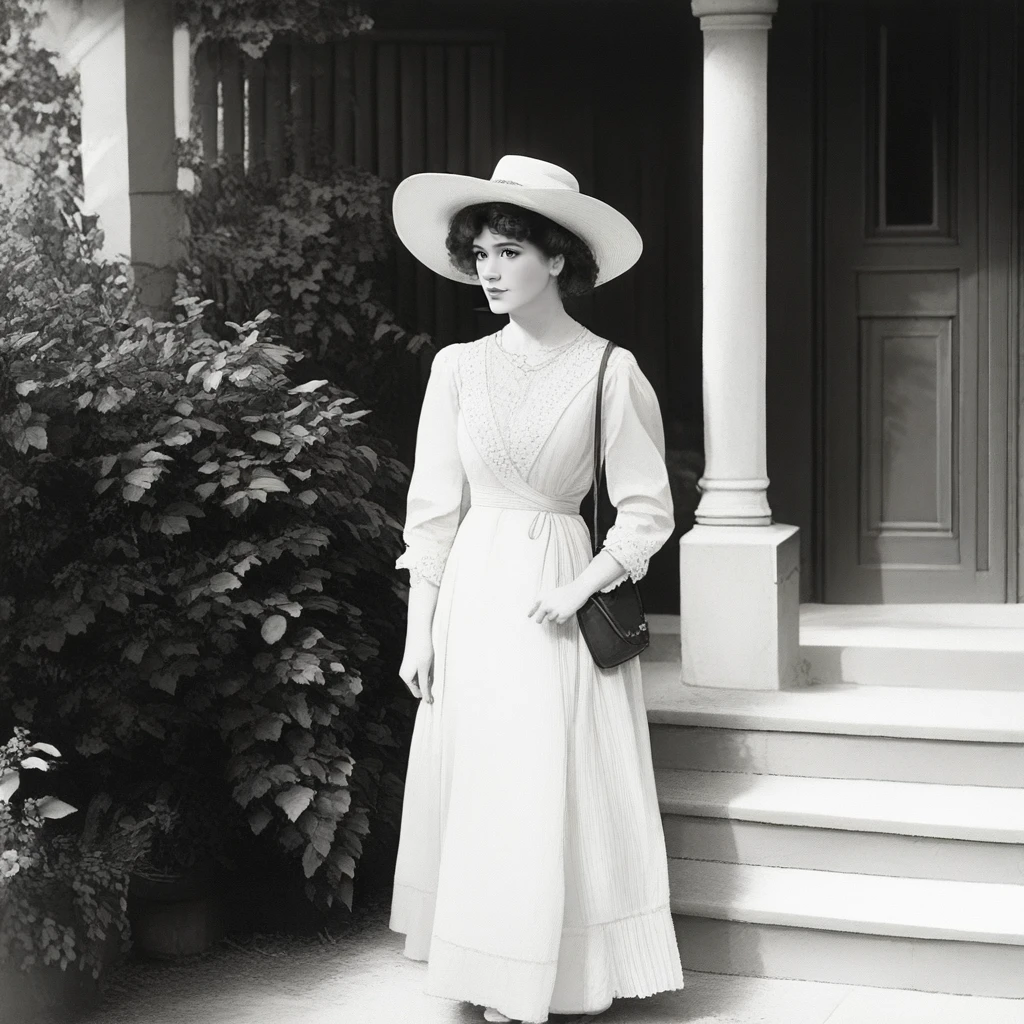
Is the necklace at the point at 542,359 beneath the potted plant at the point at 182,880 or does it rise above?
above

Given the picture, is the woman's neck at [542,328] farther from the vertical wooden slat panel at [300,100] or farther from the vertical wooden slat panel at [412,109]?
the vertical wooden slat panel at [300,100]

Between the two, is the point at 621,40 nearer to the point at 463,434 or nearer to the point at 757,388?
the point at 757,388

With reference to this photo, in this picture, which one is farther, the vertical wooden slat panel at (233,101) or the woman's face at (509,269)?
the vertical wooden slat panel at (233,101)

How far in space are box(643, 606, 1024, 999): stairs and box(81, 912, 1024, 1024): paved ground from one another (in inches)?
3.9

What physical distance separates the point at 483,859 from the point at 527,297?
1.41 meters

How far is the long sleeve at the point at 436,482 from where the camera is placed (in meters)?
4.29

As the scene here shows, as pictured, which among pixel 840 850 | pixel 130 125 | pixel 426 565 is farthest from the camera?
pixel 130 125

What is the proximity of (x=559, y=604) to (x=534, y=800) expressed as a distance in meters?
0.49

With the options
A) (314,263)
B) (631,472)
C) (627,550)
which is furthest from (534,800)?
(314,263)

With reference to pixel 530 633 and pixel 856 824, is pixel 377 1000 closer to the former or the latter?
pixel 530 633

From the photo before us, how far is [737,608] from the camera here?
17.3 feet

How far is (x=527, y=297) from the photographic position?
414cm

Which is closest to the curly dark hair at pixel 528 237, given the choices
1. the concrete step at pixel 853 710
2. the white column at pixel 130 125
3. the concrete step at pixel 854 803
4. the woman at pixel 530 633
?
the woman at pixel 530 633

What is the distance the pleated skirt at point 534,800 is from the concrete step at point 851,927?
471 mm
